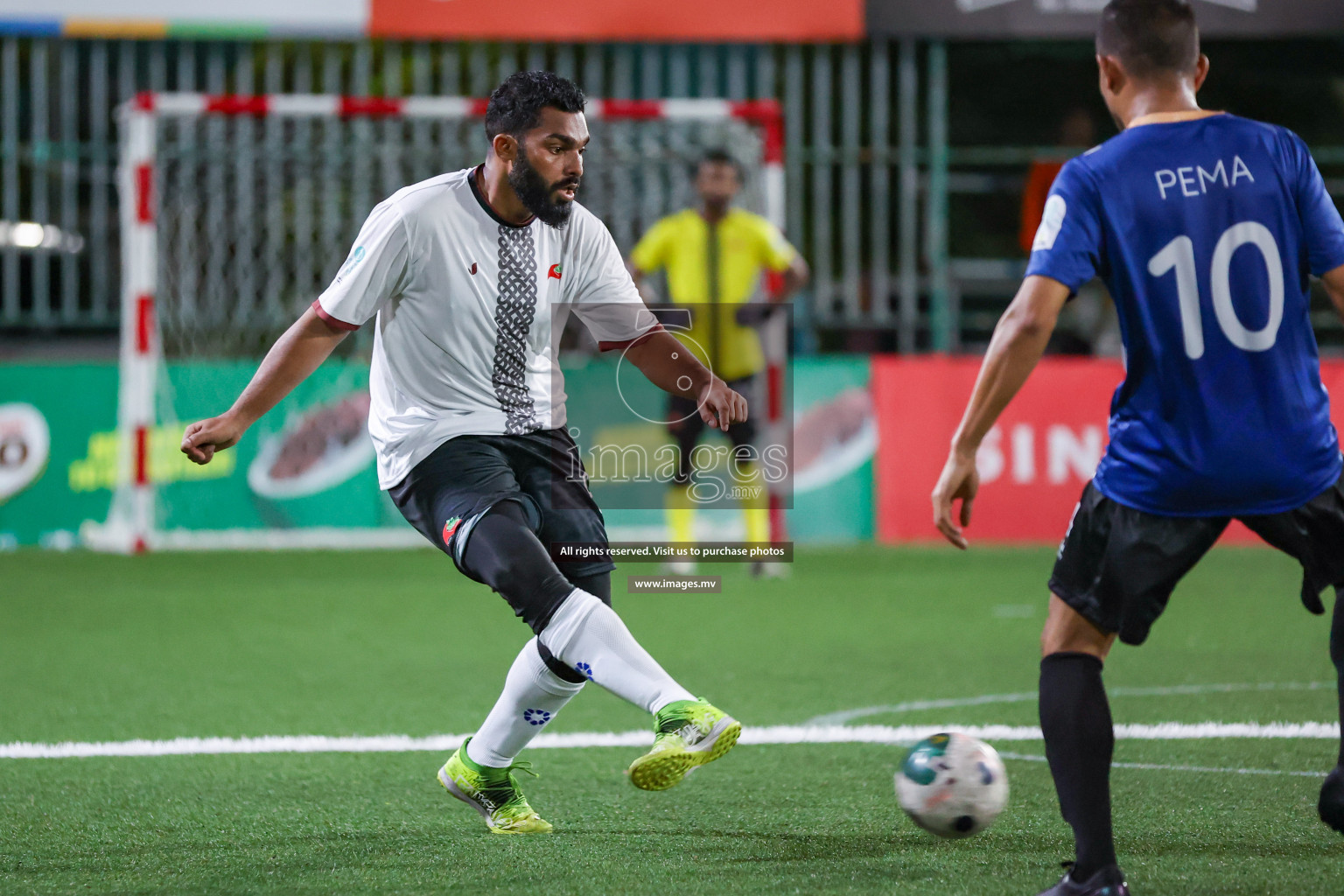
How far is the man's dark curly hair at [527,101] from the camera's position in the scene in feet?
13.6

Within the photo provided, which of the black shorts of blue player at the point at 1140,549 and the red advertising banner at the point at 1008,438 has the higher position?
the black shorts of blue player at the point at 1140,549

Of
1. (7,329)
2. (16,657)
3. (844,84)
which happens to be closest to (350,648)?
(16,657)

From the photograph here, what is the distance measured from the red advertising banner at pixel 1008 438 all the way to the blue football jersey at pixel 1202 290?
321 inches

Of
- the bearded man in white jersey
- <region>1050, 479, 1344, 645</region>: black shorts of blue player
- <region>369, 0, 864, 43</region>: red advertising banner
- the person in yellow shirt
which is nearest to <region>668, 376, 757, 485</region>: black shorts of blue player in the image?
the person in yellow shirt

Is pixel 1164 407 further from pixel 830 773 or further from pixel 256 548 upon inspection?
pixel 256 548

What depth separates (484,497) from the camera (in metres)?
4.00

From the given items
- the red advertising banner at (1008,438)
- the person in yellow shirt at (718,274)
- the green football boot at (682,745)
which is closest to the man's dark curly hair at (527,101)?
the green football boot at (682,745)

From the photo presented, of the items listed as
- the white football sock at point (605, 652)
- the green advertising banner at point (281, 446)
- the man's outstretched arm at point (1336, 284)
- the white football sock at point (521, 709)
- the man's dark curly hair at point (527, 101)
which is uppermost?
the man's dark curly hair at point (527, 101)

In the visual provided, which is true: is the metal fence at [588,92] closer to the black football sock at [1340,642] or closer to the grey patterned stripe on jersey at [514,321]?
the grey patterned stripe on jersey at [514,321]

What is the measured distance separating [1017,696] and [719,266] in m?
4.48

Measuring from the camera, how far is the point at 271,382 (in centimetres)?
398

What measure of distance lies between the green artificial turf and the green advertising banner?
3.55 feet

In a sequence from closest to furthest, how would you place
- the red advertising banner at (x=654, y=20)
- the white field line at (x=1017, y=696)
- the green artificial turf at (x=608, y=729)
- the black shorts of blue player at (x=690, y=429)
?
the green artificial turf at (x=608, y=729) < the white field line at (x=1017, y=696) < the black shorts of blue player at (x=690, y=429) < the red advertising banner at (x=654, y=20)

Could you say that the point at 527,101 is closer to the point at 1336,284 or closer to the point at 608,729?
the point at 1336,284
